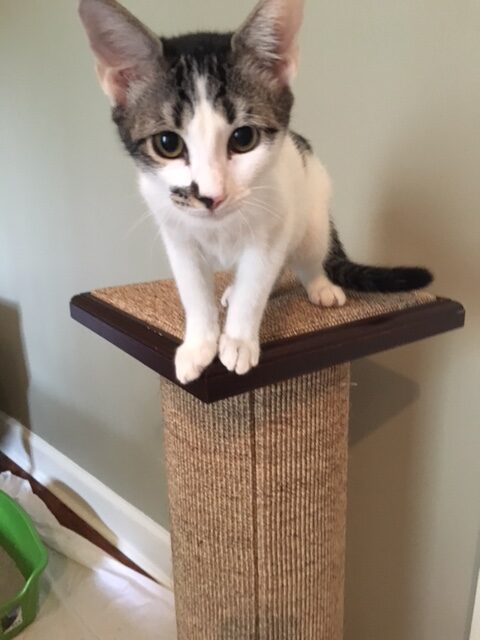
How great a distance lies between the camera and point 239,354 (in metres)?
0.67

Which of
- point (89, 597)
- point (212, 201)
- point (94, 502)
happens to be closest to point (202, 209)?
point (212, 201)

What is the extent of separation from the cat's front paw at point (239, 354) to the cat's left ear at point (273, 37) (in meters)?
0.28

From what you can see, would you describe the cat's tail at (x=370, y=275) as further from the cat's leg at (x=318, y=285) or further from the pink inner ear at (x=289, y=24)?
the pink inner ear at (x=289, y=24)

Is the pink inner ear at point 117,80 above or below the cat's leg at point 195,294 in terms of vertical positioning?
above

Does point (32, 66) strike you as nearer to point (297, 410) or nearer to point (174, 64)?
point (174, 64)

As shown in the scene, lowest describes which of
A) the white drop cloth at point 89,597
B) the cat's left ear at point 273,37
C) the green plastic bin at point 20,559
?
the white drop cloth at point 89,597

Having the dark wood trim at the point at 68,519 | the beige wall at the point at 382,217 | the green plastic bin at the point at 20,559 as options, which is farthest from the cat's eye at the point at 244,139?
the dark wood trim at the point at 68,519

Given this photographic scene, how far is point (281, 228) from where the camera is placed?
73 centimetres

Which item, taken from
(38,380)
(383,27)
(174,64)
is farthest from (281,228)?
(38,380)

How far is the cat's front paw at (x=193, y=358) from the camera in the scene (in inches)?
26.4

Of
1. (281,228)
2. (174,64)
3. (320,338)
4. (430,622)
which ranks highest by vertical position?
(174,64)

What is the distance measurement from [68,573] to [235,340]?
1201mm

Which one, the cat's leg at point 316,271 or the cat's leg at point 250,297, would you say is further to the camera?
the cat's leg at point 316,271

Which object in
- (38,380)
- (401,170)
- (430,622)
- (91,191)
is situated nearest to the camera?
(401,170)
